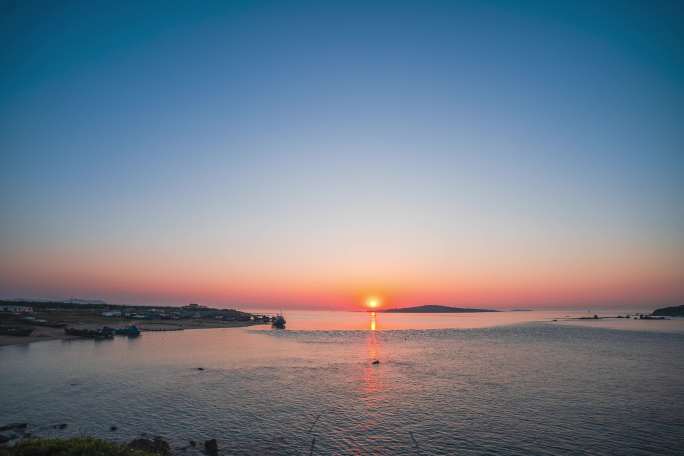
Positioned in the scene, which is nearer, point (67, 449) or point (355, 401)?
point (67, 449)

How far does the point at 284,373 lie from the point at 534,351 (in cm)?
5229

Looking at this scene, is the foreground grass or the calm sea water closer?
the foreground grass

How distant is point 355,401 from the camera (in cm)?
3612

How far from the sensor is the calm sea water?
26.1 metres

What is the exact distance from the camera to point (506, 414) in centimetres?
3203

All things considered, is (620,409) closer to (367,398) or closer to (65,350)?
(367,398)

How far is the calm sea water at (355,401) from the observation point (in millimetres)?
26078

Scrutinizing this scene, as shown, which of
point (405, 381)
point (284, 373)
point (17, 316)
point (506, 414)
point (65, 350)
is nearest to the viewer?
point (506, 414)

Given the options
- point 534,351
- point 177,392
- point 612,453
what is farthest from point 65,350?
point 534,351

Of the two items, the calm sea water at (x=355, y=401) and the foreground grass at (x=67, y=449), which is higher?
the foreground grass at (x=67, y=449)

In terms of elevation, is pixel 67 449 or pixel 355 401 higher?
pixel 67 449

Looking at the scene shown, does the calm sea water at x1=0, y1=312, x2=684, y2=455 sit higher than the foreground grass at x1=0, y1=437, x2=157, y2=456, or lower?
lower

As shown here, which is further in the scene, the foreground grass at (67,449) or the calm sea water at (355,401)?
the calm sea water at (355,401)

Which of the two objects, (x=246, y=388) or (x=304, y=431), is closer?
(x=304, y=431)
